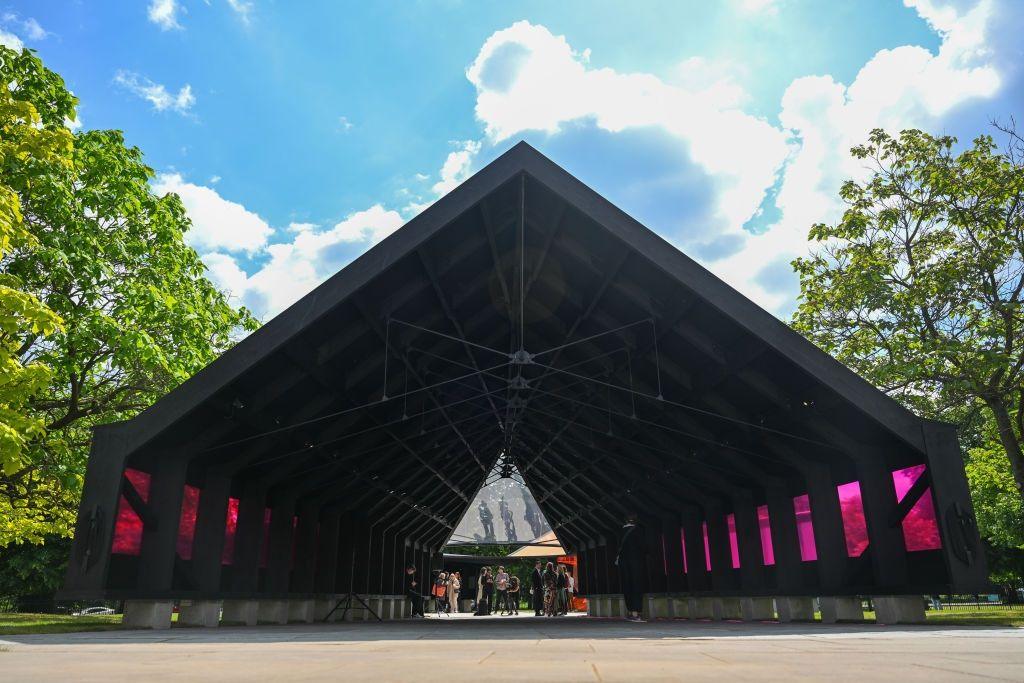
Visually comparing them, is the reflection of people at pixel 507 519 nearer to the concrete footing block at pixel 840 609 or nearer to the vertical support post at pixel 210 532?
the vertical support post at pixel 210 532

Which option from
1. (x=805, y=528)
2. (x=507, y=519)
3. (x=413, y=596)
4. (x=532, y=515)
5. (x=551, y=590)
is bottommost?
(x=413, y=596)

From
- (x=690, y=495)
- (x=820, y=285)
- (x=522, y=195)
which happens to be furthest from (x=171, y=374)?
(x=820, y=285)

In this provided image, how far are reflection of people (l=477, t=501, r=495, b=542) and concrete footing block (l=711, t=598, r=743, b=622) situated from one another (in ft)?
57.9

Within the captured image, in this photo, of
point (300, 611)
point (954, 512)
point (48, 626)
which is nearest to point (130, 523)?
point (48, 626)

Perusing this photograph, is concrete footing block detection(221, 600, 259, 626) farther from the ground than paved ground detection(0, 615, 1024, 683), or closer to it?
closer to it

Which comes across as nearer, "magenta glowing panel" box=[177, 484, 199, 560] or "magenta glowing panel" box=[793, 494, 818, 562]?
"magenta glowing panel" box=[177, 484, 199, 560]

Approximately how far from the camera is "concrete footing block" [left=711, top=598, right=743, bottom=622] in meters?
16.6

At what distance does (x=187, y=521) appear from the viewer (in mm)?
11852

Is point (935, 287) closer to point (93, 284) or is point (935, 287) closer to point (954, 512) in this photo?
point (954, 512)

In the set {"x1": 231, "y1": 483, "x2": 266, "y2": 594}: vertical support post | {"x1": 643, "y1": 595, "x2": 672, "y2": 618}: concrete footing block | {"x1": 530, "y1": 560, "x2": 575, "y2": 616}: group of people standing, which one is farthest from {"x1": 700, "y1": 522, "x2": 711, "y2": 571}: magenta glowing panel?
{"x1": 231, "y1": 483, "x2": 266, "y2": 594}: vertical support post

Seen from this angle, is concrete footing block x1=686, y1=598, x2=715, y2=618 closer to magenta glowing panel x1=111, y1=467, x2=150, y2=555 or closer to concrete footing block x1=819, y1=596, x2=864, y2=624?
concrete footing block x1=819, y1=596, x2=864, y2=624

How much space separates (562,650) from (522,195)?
706 cm

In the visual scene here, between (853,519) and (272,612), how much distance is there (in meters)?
12.9

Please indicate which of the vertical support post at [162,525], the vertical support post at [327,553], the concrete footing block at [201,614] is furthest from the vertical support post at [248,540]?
the vertical support post at [327,553]
